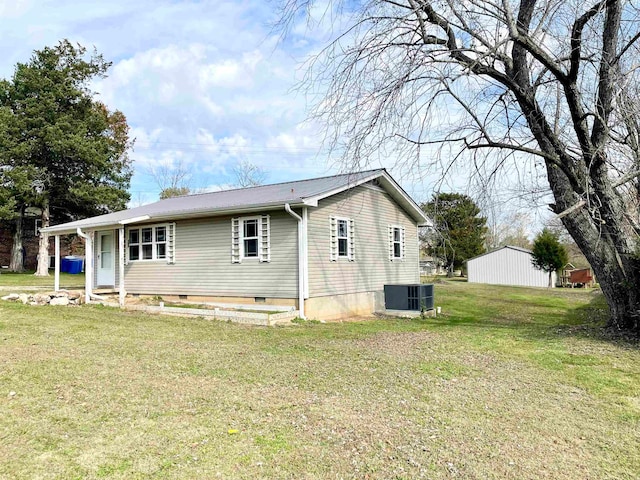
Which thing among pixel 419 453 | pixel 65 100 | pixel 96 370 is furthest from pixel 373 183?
pixel 65 100

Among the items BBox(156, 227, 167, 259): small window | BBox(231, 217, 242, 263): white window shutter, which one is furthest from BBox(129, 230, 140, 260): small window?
BBox(231, 217, 242, 263): white window shutter

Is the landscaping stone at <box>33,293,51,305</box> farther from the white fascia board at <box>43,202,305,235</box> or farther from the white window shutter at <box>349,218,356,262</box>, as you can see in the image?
the white window shutter at <box>349,218,356,262</box>

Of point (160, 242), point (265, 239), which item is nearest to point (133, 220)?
point (160, 242)

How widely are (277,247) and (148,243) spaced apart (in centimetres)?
509

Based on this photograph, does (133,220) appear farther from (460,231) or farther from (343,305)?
(460,231)

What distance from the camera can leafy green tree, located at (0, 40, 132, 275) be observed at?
78.2 ft

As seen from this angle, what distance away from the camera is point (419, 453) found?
342cm

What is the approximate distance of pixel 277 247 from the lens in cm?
1173

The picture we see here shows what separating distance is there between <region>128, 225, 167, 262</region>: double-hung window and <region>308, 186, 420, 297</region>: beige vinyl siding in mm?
5112

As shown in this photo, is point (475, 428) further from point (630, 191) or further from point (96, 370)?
point (630, 191)

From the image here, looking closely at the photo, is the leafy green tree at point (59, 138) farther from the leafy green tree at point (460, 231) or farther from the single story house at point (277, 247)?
the leafy green tree at point (460, 231)

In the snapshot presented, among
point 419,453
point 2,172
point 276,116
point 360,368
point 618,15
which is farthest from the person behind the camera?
point 2,172

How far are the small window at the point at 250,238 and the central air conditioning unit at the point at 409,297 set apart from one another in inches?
169

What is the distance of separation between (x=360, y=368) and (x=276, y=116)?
5.29 m
